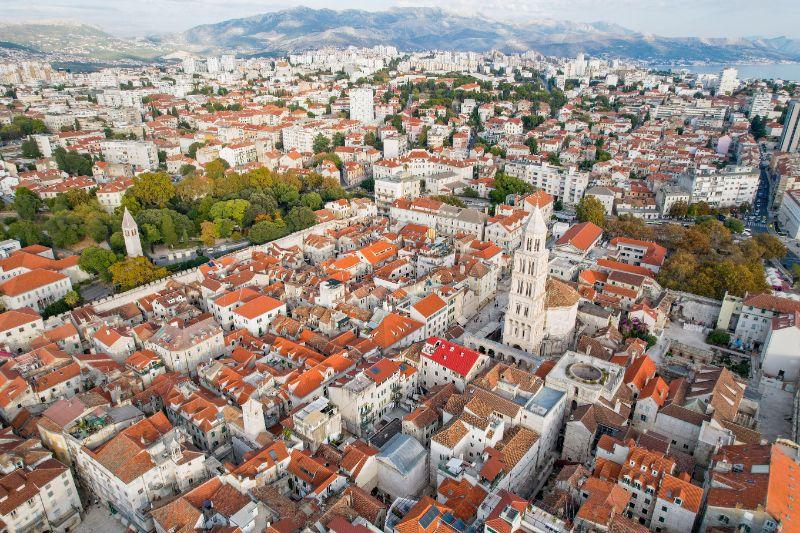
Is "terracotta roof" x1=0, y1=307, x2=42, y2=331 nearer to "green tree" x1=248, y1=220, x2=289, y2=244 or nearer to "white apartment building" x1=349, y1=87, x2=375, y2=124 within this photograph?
"green tree" x1=248, y1=220, x2=289, y2=244

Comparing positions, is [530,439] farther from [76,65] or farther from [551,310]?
[76,65]

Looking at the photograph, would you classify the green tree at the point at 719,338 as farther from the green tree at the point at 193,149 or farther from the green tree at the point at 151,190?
the green tree at the point at 193,149

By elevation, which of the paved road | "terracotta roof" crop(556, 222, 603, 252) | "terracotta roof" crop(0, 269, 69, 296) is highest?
"terracotta roof" crop(556, 222, 603, 252)

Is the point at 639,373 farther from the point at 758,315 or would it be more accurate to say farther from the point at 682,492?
the point at 758,315

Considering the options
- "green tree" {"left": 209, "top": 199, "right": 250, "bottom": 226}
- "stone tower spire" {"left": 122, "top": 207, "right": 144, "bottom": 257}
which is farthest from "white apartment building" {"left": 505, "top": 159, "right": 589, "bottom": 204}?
"stone tower spire" {"left": 122, "top": 207, "right": 144, "bottom": 257}

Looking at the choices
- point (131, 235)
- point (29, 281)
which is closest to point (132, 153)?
point (131, 235)
